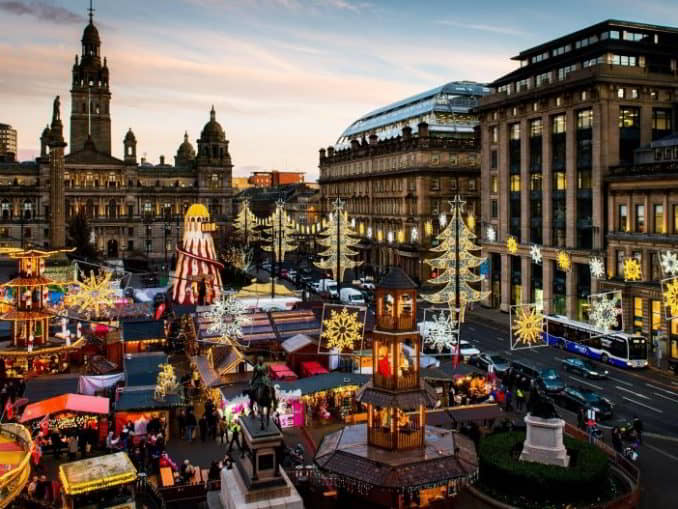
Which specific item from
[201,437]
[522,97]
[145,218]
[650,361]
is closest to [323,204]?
[145,218]

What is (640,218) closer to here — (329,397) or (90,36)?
(329,397)

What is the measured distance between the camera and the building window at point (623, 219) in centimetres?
5588

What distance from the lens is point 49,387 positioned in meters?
34.2

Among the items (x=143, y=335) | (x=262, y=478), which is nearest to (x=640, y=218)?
(x=143, y=335)

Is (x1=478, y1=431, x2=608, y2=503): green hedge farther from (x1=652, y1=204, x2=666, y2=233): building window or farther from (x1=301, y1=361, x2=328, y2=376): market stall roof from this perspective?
(x1=652, y1=204, x2=666, y2=233): building window

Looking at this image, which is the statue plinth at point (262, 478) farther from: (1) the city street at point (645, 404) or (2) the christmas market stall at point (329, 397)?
(1) the city street at point (645, 404)

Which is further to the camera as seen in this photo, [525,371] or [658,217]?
[658,217]

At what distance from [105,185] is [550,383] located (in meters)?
111

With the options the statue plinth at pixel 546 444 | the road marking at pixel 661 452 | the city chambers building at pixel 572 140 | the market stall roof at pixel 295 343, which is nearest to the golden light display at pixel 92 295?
the market stall roof at pixel 295 343

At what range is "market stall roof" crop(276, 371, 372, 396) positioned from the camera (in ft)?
111

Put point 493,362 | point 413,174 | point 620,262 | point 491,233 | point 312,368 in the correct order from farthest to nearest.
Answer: point 413,174, point 491,233, point 620,262, point 493,362, point 312,368

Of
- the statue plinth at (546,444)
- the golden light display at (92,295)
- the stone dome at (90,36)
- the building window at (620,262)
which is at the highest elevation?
the stone dome at (90,36)

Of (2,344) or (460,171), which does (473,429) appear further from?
(460,171)

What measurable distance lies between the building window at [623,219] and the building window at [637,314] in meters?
6.01
